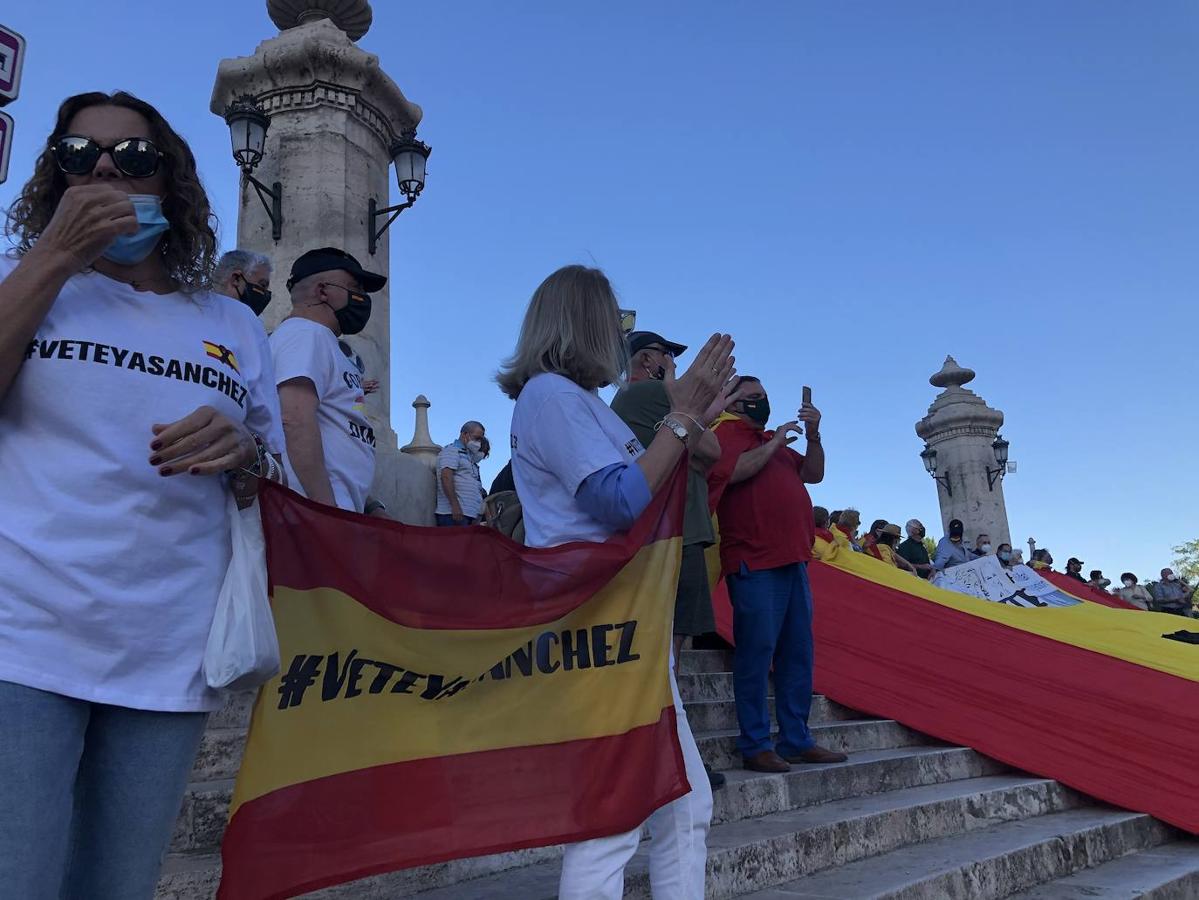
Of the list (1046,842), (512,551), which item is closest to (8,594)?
(512,551)

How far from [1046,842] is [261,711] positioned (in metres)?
3.96

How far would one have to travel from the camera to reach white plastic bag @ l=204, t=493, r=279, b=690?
5.24 ft

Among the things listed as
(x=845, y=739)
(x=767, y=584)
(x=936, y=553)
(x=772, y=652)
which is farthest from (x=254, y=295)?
(x=936, y=553)

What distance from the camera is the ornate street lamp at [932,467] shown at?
77.8 ft

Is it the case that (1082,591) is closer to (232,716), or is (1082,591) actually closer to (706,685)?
(706,685)

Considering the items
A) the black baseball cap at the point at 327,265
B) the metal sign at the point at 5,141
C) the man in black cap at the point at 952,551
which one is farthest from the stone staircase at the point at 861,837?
the man in black cap at the point at 952,551

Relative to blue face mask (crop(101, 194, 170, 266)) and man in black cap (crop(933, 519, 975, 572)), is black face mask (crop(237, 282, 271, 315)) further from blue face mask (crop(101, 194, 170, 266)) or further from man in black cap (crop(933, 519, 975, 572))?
man in black cap (crop(933, 519, 975, 572))

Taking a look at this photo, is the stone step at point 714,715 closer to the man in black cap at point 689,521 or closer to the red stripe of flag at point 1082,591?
the man in black cap at point 689,521

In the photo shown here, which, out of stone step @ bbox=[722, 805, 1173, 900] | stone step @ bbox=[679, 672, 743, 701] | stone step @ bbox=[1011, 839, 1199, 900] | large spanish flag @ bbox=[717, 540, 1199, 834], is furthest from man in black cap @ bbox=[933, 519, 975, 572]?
stone step @ bbox=[1011, 839, 1199, 900]

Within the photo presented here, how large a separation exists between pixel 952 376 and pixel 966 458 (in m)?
2.25

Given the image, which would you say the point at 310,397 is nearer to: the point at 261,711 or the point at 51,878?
the point at 261,711

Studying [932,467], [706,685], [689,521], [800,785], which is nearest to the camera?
[689,521]

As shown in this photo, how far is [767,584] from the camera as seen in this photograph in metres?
5.11

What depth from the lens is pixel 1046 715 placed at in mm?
6074
